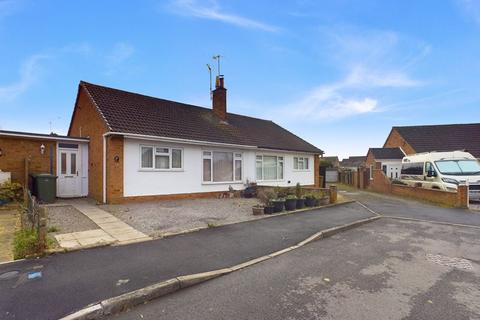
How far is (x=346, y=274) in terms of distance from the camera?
459 cm

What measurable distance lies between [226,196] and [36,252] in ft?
34.1

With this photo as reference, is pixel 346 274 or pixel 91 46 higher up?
pixel 91 46

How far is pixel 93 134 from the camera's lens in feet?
42.1

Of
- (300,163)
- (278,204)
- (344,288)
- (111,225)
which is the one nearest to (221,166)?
(278,204)

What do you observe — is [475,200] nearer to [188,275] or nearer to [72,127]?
[188,275]

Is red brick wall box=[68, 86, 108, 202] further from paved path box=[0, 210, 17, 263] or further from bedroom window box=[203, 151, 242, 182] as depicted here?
bedroom window box=[203, 151, 242, 182]

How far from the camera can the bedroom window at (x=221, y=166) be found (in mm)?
14375

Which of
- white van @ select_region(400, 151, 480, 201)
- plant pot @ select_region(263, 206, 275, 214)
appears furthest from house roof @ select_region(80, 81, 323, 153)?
white van @ select_region(400, 151, 480, 201)

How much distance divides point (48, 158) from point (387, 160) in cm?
2857

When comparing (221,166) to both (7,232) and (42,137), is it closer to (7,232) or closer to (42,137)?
(42,137)

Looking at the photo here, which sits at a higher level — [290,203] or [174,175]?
[174,175]

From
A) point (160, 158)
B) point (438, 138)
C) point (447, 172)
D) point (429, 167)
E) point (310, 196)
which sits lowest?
point (310, 196)

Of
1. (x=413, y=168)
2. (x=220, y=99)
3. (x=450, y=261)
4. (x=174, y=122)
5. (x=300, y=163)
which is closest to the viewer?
(x=450, y=261)

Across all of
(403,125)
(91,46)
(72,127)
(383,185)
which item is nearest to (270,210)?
(91,46)
